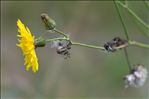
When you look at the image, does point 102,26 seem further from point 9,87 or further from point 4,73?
point 9,87

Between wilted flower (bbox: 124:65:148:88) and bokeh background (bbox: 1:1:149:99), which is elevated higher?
bokeh background (bbox: 1:1:149:99)

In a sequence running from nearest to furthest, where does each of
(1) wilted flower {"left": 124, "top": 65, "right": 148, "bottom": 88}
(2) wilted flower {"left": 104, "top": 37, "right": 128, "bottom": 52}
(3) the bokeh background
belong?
(2) wilted flower {"left": 104, "top": 37, "right": 128, "bottom": 52}
(1) wilted flower {"left": 124, "top": 65, "right": 148, "bottom": 88}
(3) the bokeh background

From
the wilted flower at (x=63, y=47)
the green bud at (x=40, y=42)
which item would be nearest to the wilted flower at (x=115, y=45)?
the wilted flower at (x=63, y=47)

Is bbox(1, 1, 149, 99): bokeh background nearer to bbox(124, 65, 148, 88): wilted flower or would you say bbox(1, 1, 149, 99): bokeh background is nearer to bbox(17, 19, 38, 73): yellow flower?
bbox(124, 65, 148, 88): wilted flower

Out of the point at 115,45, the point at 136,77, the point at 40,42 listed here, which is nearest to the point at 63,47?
the point at 40,42

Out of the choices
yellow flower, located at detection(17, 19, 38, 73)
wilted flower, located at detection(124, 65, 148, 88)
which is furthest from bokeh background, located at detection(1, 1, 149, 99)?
yellow flower, located at detection(17, 19, 38, 73)
